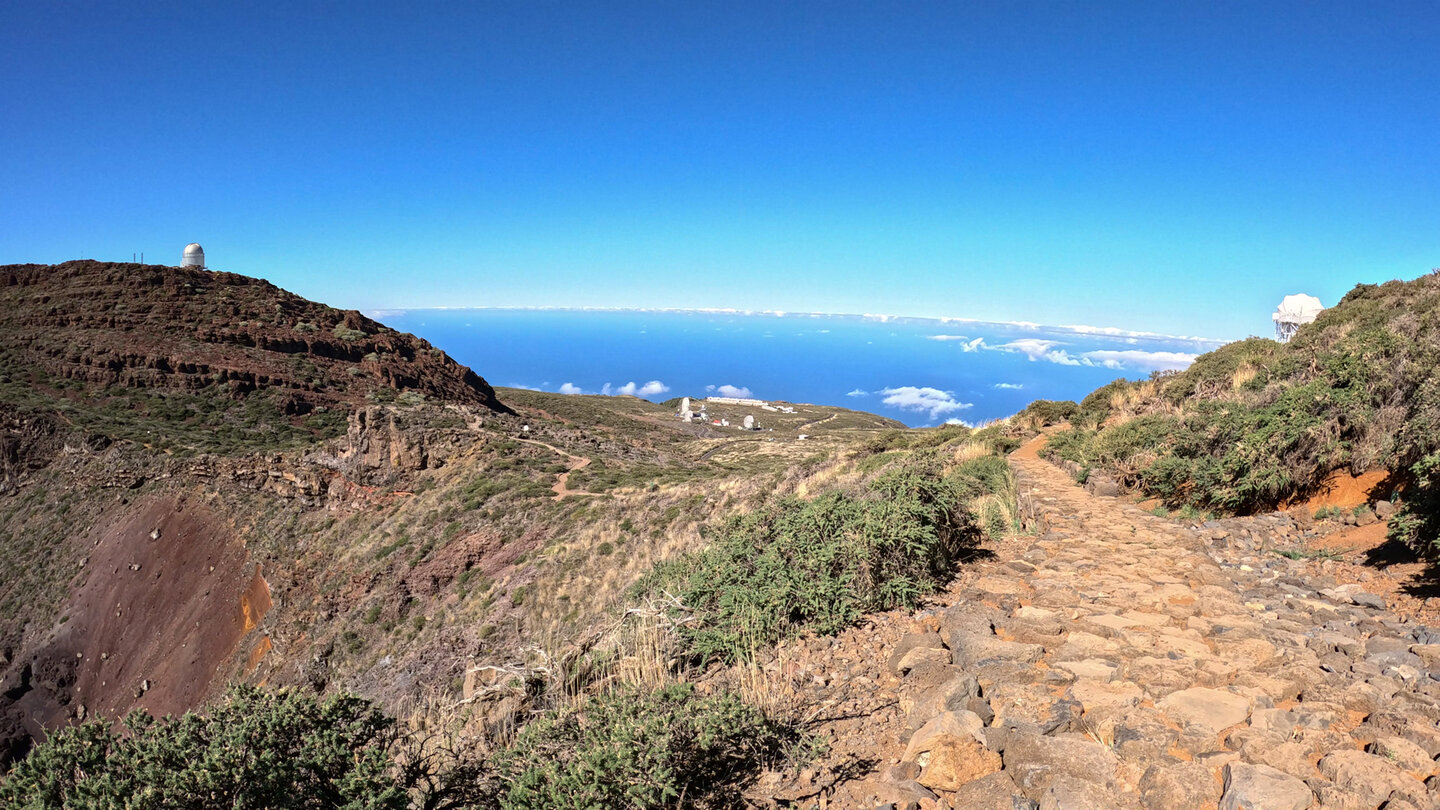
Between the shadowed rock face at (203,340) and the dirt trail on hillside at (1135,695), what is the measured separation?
127 ft

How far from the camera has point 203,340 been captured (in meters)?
37.6

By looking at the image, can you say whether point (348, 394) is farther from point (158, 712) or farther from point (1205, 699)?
point (1205, 699)

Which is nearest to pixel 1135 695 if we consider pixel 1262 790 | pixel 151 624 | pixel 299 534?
pixel 1262 790

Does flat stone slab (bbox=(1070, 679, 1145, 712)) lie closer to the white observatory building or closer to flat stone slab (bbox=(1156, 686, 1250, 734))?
flat stone slab (bbox=(1156, 686, 1250, 734))

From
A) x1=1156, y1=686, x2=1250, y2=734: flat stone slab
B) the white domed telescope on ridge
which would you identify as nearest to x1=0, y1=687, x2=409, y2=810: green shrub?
x1=1156, y1=686, x2=1250, y2=734: flat stone slab

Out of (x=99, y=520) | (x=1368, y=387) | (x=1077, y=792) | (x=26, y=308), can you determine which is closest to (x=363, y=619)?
(x=99, y=520)

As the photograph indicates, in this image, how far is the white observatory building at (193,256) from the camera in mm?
48594

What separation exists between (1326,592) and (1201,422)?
4.46 m

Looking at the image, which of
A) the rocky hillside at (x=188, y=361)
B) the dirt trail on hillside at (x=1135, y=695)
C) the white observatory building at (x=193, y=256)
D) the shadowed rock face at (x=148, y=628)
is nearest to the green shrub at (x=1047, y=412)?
the dirt trail on hillside at (x=1135, y=695)

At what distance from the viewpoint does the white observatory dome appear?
159 ft

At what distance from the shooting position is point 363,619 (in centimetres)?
1592

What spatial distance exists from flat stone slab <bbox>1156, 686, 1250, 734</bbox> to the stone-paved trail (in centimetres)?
1

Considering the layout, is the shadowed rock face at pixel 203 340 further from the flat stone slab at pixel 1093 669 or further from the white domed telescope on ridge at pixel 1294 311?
the white domed telescope on ridge at pixel 1294 311

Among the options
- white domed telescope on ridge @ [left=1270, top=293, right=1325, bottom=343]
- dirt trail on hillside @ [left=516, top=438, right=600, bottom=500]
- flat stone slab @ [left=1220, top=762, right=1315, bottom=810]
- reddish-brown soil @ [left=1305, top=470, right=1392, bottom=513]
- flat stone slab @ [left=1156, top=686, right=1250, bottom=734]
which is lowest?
dirt trail on hillside @ [left=516, top=438, right=600, bottom=500]
